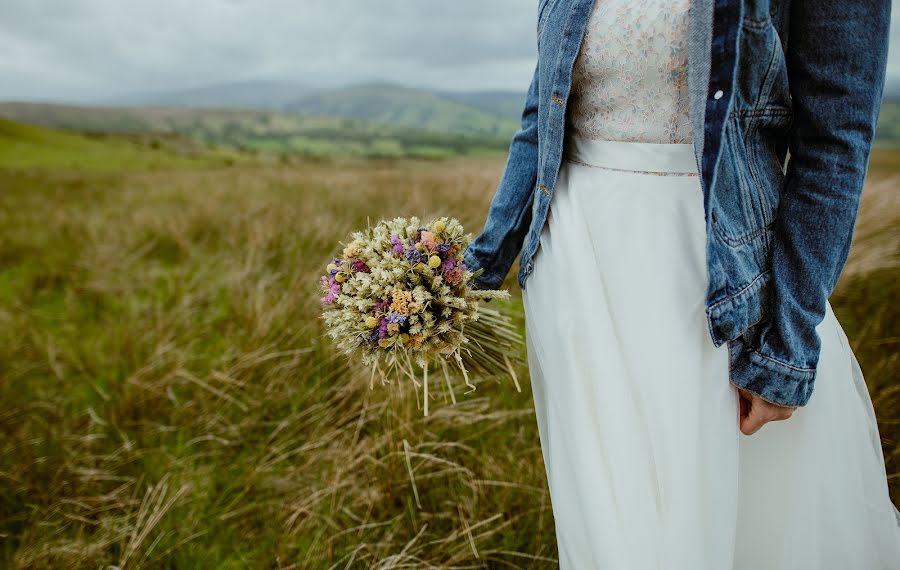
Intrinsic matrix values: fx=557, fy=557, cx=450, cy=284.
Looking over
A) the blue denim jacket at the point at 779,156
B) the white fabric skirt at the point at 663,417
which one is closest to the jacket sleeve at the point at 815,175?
the blue denim jacket at the point at 779,156

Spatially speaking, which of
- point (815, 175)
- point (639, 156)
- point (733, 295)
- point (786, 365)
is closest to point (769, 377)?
point (786, 365)

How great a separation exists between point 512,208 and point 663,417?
718 mm

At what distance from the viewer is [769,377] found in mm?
1147

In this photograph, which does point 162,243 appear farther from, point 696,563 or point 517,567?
point 696,563

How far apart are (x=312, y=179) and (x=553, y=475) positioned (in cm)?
844

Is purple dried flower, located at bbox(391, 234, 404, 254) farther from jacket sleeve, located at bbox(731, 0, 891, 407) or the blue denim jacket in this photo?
jacket sleeve, located at bbox(731, 0, 891, 407)

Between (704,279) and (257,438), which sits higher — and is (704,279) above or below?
above

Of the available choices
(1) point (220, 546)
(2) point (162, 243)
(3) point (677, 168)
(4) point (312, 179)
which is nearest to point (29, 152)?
(4) point (312, 179)

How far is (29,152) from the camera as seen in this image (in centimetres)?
2072

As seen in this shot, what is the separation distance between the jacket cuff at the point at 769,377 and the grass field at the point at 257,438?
1.20m

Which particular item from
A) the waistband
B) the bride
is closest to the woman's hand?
the bride

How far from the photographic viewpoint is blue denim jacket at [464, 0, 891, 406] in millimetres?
1022

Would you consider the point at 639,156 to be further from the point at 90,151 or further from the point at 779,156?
the point at 90,151

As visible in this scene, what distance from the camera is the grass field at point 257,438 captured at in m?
2.19
